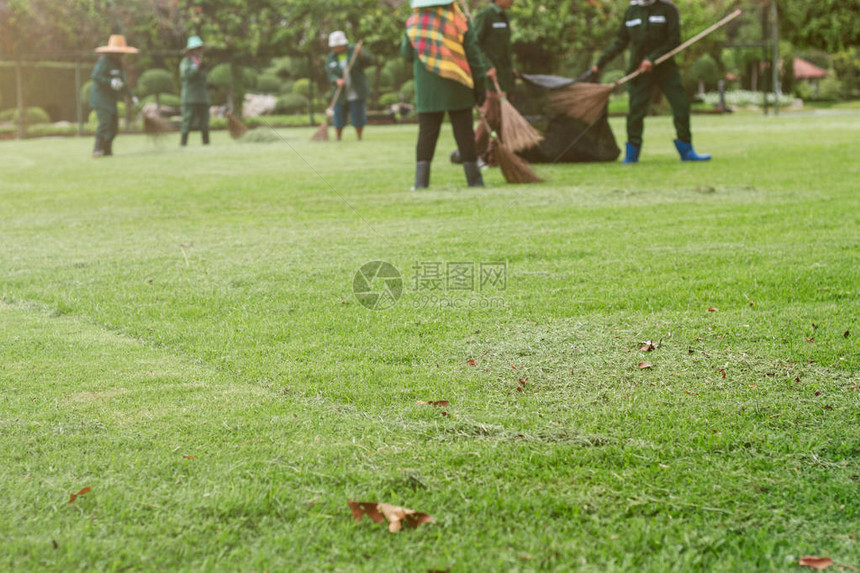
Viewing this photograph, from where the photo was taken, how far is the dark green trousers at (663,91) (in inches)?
432

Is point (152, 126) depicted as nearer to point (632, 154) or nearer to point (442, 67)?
point (632, 154)

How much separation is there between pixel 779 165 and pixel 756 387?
Result: 789 centimetres

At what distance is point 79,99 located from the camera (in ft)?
83.9

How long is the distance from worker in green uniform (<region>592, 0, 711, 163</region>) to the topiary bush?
13967 mm

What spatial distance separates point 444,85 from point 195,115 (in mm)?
11671

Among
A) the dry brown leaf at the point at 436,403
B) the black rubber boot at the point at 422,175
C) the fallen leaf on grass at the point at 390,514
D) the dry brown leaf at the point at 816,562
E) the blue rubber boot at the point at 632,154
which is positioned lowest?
the dry brown leaf at the point at 816,562

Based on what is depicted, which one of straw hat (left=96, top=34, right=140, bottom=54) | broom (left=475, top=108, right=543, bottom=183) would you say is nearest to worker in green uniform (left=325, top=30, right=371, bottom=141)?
straw hat (left=96, top=34, right=140, bottom=54)

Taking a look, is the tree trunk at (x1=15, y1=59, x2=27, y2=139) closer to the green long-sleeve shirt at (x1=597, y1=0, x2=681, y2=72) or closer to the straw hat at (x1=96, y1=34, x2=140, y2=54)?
the straw hat at (x1=96, y1=34, x2=140, y2=54)

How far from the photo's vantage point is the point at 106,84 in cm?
1533

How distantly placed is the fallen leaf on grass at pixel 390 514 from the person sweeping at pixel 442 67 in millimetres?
6447

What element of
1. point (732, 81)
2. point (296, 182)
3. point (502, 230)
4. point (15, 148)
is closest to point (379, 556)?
point (502, 230)

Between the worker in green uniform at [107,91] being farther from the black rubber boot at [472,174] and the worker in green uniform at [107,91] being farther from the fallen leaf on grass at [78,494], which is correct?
the fallen leaf on grass at [78,494]

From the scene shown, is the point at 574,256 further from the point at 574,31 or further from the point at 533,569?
the point at 574,31

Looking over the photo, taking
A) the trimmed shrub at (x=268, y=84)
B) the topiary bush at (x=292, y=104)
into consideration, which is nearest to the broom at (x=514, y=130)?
the topiary bush at (x=292, y=104)
